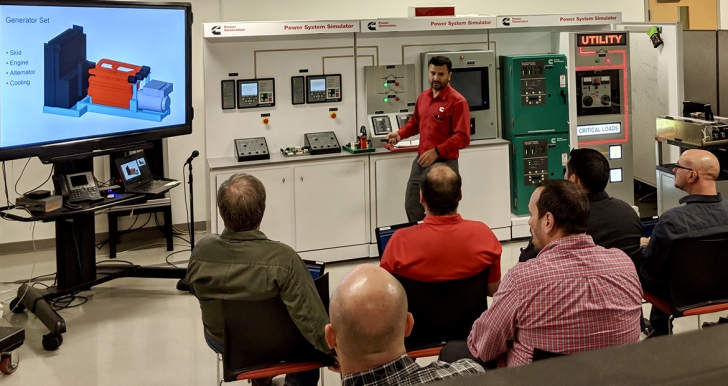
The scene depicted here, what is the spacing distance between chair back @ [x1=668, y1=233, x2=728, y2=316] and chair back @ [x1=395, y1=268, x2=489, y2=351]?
0.93m

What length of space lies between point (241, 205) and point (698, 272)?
2.08 m

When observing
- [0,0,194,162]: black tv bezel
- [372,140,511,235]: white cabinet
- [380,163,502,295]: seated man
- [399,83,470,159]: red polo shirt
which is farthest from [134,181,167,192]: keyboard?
[380,163,502,295]: seated man

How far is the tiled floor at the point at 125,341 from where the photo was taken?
4195mm

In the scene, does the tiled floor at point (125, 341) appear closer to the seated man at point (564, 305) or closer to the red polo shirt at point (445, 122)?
the red polo shirt at point (445, 122)

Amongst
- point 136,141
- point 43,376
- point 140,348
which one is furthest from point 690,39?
point 43,376

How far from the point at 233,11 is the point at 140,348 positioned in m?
3.83

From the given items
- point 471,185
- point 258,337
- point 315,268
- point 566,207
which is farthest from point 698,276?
point 471,185

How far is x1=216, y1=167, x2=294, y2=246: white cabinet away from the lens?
604 cm

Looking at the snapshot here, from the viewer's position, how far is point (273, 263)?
303cm

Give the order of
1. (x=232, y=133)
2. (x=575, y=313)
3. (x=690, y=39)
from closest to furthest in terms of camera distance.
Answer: (x=575, y=313)
(x=232, y=133)
(x=690, y=39)

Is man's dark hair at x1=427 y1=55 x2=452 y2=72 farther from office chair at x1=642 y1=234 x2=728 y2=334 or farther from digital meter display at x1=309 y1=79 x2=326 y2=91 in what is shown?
office chair at x1=642 y1=234 x2=728 y2=334

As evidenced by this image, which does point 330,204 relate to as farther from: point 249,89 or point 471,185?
point 471,185

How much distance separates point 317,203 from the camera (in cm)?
618

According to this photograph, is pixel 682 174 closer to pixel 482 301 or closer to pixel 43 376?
pixel 482 301
